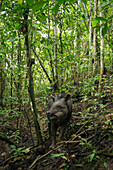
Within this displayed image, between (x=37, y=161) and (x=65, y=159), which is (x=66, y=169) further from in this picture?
(x=37, y=161)

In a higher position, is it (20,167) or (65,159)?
(65,159)

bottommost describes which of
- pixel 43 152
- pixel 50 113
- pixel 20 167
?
pixel 20 167

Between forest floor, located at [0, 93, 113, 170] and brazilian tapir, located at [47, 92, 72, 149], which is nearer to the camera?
forest floor, located at [0, 93, 113, 170]

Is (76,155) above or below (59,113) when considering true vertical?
below

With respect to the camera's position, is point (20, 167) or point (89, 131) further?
point (89, 131)

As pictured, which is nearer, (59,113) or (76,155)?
(76,155)

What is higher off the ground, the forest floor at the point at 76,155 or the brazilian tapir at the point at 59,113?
the brazilian tapir at the point at 59,113

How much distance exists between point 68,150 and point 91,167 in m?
0.80

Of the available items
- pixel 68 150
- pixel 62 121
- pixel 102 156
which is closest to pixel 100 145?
pixel 102 156

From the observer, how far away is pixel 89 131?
3.63m

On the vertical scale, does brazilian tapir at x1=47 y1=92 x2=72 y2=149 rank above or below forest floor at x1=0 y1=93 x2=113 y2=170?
above

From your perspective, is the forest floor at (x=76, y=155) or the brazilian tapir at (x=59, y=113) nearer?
the forest floor at (x=76, y=155)

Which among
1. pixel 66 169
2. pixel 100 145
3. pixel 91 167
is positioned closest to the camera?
pixel 91 167

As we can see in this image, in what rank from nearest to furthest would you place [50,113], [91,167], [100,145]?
[91,167]
[100,145]
[50,113]
